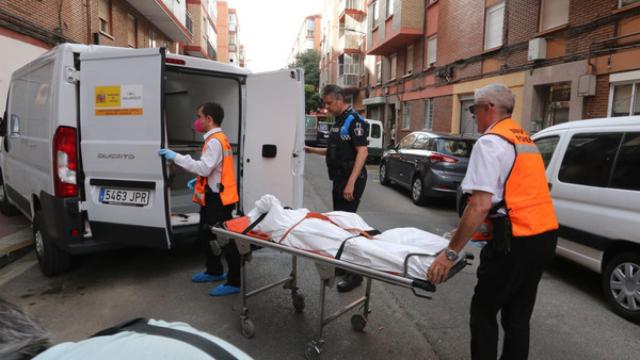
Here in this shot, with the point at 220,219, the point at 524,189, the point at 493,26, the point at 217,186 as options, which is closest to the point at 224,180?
the point at 217,186

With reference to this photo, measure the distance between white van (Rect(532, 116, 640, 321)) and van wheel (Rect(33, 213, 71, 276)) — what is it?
530 cm

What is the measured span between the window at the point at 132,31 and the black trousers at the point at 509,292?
18277 mm

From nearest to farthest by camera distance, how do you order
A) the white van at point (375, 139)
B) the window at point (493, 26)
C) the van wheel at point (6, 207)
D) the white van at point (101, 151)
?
the white van at point (101, 151)
the van wheel at point (6, 207)
the window at point (493, 26)
the white van at point (375, 139)

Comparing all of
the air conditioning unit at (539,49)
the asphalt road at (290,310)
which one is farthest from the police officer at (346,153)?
the air conditioning unit at (539,49)

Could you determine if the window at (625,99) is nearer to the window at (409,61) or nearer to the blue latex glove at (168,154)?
the blue latex glove at (168,154)

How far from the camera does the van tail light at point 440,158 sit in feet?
30.2

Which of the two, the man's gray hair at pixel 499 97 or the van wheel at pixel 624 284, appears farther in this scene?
the van wheel at pixel 624 284

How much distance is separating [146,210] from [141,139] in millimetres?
664

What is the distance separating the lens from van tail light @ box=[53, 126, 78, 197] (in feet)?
13.3

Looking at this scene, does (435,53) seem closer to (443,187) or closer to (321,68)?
(443,187)

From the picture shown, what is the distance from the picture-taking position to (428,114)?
69.3 ft

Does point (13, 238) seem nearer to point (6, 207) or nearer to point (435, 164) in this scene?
point (6, 207)

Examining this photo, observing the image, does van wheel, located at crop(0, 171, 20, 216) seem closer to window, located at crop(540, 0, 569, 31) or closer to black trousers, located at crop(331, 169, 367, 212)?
black trousers, located at crop(331, 169, 367, 212)

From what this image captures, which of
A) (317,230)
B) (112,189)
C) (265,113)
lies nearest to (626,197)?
(317,230)
